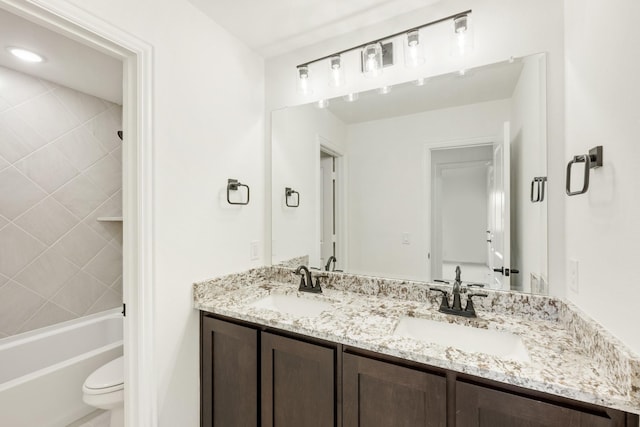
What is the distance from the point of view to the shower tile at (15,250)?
77.4 inches

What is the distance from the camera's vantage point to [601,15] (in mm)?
901

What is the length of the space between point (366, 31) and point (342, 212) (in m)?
1.08

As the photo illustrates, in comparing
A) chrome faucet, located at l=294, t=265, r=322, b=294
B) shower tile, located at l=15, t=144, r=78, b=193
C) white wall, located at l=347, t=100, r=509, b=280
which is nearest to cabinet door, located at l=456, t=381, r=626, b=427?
white wall, located at l=347, t=100, r=509, b=280

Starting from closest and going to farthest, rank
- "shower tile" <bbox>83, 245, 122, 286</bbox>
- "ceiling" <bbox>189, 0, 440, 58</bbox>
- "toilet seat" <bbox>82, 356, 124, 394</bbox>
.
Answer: "ceiling" <bbox>189, 0, 440, 58</bbox> → "toilet seat" <bbox>82, 356, 124, 394</bbox> → "shower tile" <bbox>83, 245, 122, 286</bbox>

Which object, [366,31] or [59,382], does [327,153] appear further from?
[59,382]

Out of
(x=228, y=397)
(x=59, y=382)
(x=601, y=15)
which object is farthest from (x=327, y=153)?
(x=59, y=382)

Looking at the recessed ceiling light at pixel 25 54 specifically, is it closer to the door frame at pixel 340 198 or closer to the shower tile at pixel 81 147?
the shower tile at pixel 81 147

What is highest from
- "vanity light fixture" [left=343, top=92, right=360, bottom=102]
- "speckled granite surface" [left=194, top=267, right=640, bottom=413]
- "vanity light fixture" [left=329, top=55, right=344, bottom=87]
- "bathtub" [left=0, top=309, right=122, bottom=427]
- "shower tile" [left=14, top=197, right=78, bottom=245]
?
"vanity light fixture" [left=329, top=55, right=344, bottom=87]

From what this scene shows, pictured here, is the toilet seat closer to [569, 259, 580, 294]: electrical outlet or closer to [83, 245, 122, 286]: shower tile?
[83, 245, 122, 286]: shower tile

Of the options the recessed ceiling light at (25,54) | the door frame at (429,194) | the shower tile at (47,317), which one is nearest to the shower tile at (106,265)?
the shower tile at (47,317)

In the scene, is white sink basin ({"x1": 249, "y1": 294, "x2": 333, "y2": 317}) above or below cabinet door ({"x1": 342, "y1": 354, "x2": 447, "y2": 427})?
above

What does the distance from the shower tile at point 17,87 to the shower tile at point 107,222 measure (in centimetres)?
92

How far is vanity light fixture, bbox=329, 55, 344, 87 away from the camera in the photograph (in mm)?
1641

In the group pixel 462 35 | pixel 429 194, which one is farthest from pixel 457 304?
pixel 462 35
